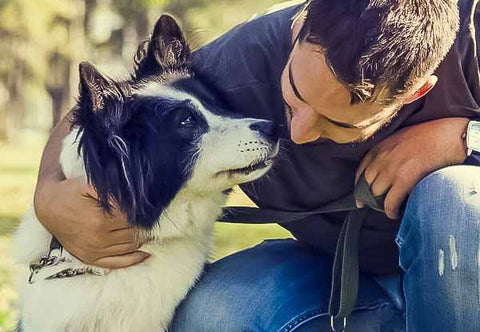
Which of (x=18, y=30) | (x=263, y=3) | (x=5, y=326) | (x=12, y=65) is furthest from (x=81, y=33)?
(x=5, y=326)

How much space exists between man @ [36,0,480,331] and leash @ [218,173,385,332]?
4cm

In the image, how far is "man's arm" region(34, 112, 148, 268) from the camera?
2295 millimetres

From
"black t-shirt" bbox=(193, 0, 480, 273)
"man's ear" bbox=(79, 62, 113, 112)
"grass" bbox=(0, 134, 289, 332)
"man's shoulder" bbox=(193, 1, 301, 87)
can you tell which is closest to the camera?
"man's ear" bbox=(79, 62, 113, 112)

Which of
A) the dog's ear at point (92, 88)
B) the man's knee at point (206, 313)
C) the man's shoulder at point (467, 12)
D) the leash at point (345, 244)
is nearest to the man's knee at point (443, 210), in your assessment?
the leash at point (345, 244)

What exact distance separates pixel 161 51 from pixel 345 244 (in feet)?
2.62

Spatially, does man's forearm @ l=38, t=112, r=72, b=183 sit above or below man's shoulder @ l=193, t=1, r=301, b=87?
below

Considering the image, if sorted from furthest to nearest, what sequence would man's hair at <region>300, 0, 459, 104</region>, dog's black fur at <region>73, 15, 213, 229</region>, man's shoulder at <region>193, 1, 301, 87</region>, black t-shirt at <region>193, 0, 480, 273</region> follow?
man's shoulder at <region>193, 1, 301, 87</region>
black t-shirt at <region>193, 0, 480, 273</region>
dog's black fur at <region>73, 15, 213, 229</region>
man's hair at <region>300, 0, 459, 104</region>

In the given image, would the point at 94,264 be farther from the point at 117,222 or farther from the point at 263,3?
the point at 263,3

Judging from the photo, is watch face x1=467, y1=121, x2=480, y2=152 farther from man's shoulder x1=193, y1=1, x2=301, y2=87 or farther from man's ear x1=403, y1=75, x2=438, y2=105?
man's shoulder x1=193, y1=1, x2=301, y2=87

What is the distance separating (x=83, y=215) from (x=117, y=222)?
3.9 inches

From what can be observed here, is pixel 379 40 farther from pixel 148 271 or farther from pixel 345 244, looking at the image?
pixel 148 271

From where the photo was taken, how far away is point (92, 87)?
84.7 inches

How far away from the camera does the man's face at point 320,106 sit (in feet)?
6.45

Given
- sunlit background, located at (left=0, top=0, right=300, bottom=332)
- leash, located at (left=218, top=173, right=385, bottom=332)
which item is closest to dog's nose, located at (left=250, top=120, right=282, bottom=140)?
leash, located at (left=218, top=173, right=385, bottom=332)
